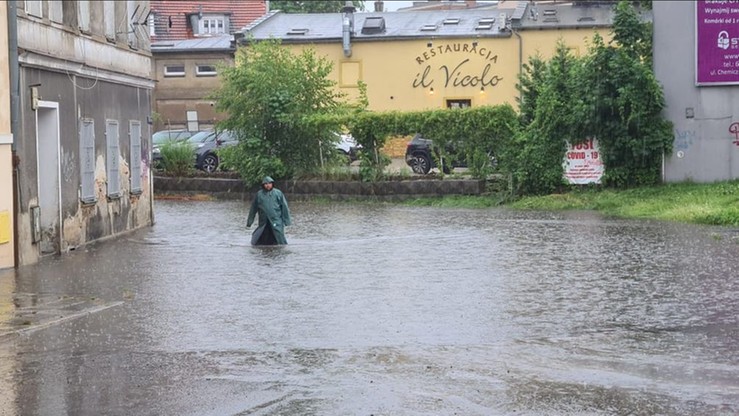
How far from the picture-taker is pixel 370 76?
5134 centimetres

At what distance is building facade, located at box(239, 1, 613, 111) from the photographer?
163 ft

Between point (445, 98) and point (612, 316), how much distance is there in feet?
126

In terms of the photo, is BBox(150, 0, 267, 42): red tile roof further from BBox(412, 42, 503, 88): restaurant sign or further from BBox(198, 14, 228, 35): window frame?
BBox(412, 42, 503, 88): restaurant sign

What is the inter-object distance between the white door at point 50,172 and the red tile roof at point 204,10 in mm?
45697

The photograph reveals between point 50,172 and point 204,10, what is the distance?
48.1 m

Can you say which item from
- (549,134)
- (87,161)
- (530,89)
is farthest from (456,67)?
(87,161)

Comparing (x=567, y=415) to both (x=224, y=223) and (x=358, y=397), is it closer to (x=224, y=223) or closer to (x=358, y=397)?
(x=358, y=397)

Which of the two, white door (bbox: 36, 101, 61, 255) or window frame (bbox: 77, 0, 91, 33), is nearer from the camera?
white door (bbox: 36, 101, 61, 255)

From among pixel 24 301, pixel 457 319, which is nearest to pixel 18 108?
pixel 24 301

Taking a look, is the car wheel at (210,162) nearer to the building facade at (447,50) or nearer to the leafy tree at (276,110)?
the leafy tree at (276,110)

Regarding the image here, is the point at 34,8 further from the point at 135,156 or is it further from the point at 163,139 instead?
the point at 163,139

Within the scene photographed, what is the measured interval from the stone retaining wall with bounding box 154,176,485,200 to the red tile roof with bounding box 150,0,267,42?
30.2 meters

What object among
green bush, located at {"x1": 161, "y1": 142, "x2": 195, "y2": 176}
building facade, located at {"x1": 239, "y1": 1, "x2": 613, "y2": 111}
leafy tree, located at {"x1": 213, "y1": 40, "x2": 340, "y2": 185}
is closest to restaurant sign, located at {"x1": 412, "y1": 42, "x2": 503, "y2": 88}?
building facade, located at {"x1": 239, "y1": 1, "x2": 613, "y2": 111}

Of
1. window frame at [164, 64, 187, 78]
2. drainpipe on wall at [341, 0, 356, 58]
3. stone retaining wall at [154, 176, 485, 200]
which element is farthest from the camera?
window frame at [164, 64, 187, 78]
